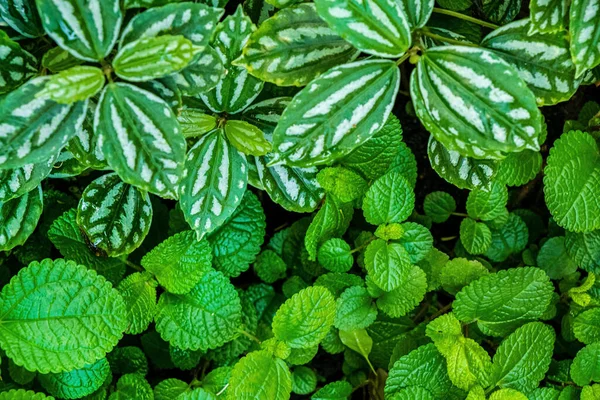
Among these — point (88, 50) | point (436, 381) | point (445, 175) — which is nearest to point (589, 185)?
point (445, 175)

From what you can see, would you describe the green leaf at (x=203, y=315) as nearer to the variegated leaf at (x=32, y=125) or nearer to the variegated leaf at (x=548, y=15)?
the variegated leaf at (x=32, y=125)

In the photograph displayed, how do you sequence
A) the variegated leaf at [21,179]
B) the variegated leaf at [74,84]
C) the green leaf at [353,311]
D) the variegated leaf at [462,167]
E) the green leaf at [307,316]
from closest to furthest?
the variegated leaf at [74,84], the variegated leaf at [21,179], the variegated leaf at [462,167], the green leaf at [307,316], the green leaf at [353,311]

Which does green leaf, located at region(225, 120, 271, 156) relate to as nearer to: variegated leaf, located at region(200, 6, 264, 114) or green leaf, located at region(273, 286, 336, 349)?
variegated leaf, located at region(200, 6, 264, 114)

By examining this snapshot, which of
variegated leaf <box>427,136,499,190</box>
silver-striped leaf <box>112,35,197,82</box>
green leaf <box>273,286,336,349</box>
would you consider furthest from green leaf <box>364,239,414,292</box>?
silver-striped leaf <box>112,35,197,82</box>

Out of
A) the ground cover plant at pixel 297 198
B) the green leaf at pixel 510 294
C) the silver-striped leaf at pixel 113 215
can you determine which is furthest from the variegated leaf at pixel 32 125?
the green leaf at pixel 510 294

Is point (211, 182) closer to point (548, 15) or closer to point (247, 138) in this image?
→ point (247, 138)

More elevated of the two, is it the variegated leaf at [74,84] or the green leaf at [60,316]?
the variegated leaf at [74,84]
